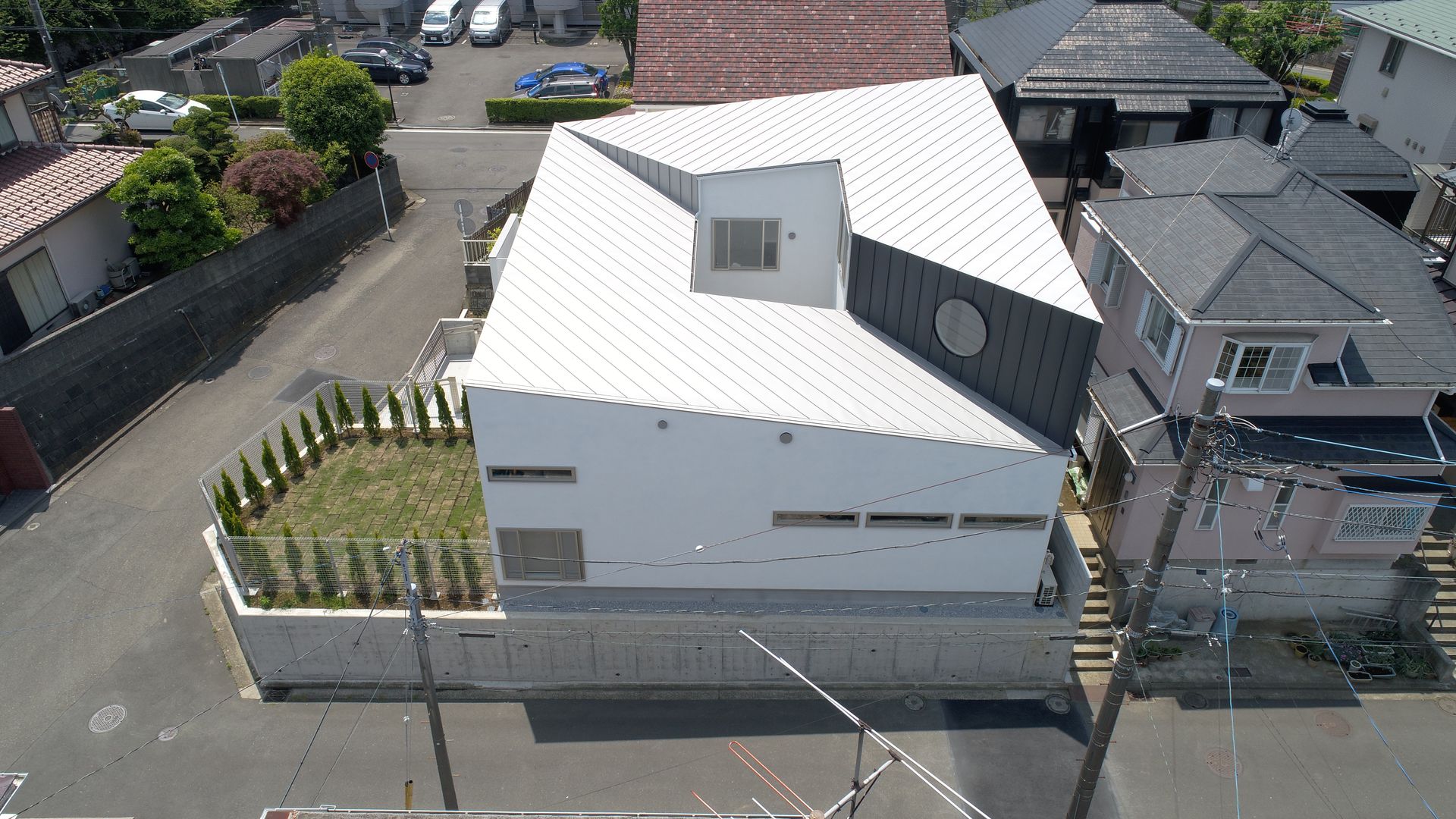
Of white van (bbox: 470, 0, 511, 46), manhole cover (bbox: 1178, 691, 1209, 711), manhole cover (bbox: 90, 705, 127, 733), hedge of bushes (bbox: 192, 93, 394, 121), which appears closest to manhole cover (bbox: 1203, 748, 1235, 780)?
manhole cover (bbox: 1178, 691, 1209, 711)

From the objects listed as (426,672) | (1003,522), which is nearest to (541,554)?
(426,672)

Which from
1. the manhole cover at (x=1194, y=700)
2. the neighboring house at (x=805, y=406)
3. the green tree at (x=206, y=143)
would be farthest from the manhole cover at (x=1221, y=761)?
the green tree at (x=206, y=143)

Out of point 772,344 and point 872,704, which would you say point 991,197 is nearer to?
point 772,344

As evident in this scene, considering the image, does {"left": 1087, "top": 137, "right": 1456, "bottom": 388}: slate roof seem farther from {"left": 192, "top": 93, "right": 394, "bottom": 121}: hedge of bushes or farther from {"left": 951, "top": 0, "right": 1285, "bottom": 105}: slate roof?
{"left": 192, "top": 93, "right": 394, "bottom": 121}: hedge of bushes

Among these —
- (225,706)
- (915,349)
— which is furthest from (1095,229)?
(225,706)

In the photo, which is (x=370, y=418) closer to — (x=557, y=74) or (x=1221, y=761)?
(x=1221, y=761)

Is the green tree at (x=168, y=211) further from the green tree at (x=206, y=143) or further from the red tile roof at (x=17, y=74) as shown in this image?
the green tree at (x=206, y=143)

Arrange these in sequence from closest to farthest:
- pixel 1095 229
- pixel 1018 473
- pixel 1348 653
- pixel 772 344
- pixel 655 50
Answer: pixel 1018 473 < pixel 772 344 < pixel 1348 653 < pixel 1095 229 < pixel 655 50
